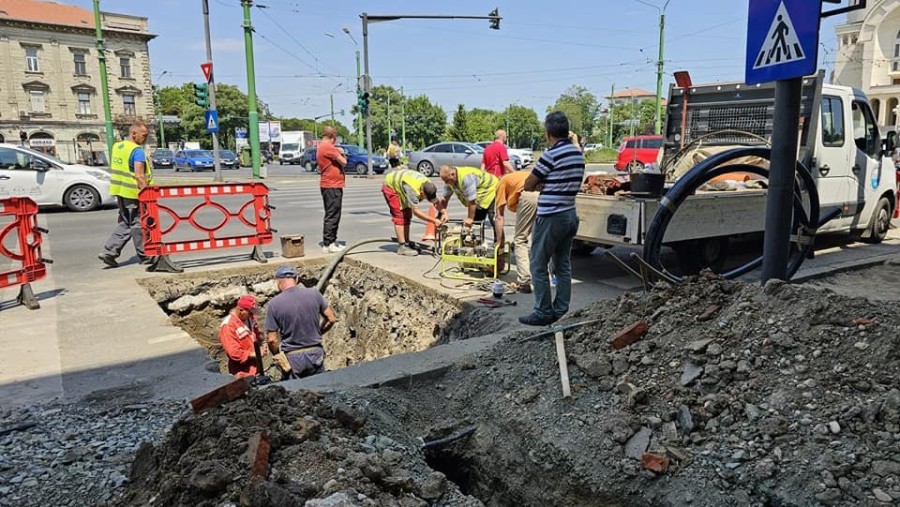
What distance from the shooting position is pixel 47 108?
5584 centimetres

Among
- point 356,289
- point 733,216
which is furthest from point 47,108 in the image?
point 733,216

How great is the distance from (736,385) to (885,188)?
8465mm

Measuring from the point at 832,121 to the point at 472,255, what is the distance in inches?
204

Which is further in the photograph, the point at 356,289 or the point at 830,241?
the point at 830,241

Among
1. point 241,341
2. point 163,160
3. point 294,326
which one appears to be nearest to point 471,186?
point 294,326

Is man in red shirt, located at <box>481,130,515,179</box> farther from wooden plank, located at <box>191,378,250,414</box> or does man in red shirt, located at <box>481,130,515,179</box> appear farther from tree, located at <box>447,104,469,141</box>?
tree, located at <box>447,104,469,141</box>

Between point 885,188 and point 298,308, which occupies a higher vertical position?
point 885,188

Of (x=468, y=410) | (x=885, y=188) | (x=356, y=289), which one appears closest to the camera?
(x=468, y=410)

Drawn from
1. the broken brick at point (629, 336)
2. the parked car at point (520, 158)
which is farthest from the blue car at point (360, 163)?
the broken brick at point (629, 336)

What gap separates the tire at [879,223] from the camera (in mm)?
9852

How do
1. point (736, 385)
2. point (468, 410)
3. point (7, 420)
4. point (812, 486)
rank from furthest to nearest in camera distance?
1. point (468, 410)
2. point (7, 420)
3. point (736, 385)
4. point (812, 486)

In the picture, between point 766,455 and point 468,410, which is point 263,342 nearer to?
point 468,410

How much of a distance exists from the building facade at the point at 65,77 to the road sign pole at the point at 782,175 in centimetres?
5840

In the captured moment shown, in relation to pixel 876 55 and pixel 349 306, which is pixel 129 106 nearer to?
pixel 349 306
